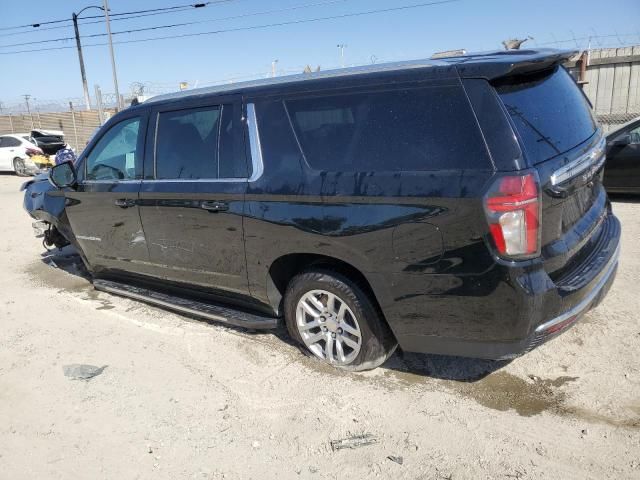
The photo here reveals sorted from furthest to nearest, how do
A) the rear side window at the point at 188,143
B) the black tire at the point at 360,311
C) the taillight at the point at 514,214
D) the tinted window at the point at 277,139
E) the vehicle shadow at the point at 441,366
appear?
1. the rear side window at the point at 188,143
2. the vehicle shadow at the point at 441,366
3. the tinted window at the point at 277,139
4. the black tire at the point at 360,311
5. the taillight at the point at 514,214

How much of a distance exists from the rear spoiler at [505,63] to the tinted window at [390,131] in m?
0.13

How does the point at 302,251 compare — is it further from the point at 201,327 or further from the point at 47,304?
the point at 47,304

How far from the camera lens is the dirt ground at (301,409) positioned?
2.68 m

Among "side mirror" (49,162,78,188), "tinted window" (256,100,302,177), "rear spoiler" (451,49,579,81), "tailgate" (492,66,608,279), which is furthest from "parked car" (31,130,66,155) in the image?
"tailgate" (492,66,608,279)

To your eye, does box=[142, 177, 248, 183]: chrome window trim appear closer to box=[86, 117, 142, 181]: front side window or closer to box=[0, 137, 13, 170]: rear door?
box=[86, 117, 142, 181]: front side window

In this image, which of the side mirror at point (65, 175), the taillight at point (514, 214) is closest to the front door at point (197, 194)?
the side mirror at point (65, 175)

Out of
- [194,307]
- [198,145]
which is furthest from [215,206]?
[194,307]

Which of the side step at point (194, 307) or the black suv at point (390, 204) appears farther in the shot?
the side step at point (194, 307)

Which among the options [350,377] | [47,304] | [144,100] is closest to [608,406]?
[350,377]

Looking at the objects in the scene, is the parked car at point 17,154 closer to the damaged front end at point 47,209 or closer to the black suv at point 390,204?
the damaged front end at point 47,209

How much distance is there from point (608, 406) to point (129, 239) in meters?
3.93

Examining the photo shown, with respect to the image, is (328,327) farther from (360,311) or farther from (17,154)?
(17,154)

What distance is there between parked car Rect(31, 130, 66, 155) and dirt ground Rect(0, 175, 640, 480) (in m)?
17.2

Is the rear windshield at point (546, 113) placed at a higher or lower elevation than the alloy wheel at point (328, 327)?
higher
